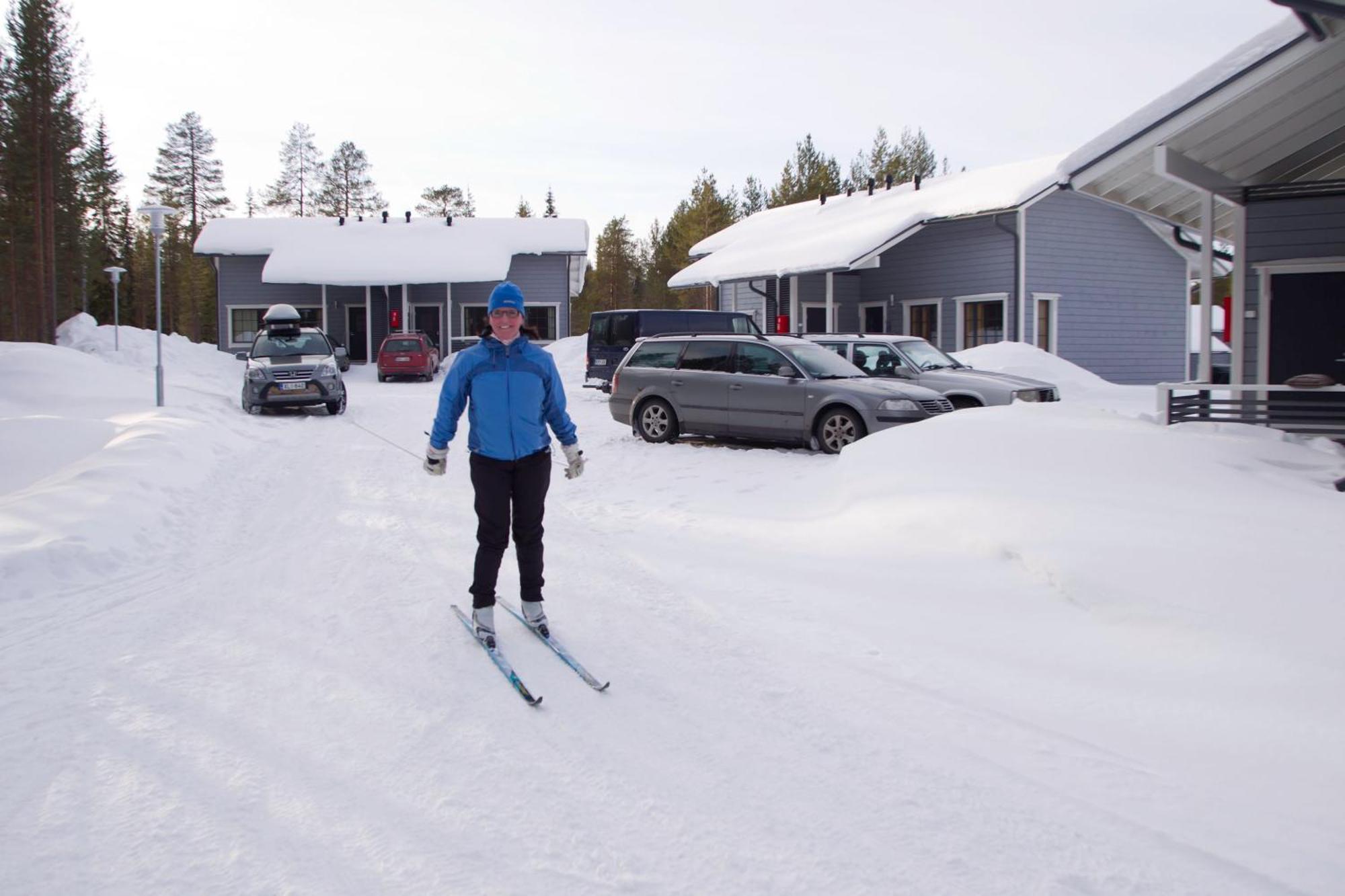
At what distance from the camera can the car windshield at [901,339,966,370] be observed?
15117mm

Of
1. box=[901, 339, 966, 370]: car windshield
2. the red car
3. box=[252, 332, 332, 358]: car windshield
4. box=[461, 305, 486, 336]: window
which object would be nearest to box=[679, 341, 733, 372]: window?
box=[901, 339, 966, 370]: car windshield

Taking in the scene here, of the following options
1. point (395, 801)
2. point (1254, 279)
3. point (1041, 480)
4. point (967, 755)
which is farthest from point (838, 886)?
point (1254, 279)

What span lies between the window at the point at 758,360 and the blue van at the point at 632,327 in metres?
8.55

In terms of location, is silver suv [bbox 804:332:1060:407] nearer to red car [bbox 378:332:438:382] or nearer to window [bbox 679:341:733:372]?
window [bbox 679:341:733:372]

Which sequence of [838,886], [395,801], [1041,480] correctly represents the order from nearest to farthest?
[838,886], [395,801], [1041,480]

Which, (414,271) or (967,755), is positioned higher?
(414,271)

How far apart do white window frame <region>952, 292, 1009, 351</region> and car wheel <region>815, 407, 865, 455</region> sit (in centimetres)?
1263

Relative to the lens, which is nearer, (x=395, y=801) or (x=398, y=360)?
(x=395, y=801)

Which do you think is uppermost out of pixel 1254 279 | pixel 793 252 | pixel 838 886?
pixel 793 252

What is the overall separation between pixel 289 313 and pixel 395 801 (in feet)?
92.4

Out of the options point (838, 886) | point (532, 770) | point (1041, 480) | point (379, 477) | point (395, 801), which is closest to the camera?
point (838, 886)

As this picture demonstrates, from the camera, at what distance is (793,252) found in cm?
2689

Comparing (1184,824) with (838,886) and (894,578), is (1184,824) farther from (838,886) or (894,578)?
(894,578)

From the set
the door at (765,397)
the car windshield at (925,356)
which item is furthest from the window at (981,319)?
the door at (765,397)
